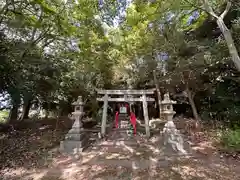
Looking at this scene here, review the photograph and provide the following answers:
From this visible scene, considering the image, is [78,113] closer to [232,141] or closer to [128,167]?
[128,167]

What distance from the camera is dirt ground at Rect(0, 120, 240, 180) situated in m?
3.85

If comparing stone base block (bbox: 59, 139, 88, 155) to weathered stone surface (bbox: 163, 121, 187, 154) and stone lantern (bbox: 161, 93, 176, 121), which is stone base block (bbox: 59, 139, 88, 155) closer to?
weathered stone surface (bbox: 163, 121, 187, 154)

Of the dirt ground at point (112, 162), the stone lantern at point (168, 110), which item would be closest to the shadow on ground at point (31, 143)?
the dirt ground at point (112, 162)

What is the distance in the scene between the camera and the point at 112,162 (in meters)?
4.48

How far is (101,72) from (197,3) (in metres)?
5.09

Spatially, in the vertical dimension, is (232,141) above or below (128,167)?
above

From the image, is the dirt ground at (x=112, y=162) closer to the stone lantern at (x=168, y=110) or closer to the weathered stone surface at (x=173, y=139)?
the weathered stone surface at (x=173, y=139)

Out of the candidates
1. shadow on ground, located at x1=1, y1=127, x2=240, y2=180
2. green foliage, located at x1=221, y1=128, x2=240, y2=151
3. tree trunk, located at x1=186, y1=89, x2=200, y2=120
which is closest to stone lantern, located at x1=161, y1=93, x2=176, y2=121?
shadow on ground, located at x1=1, y1=127, x2=240, y2=180

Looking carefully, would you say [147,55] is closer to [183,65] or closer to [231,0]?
[183,65]

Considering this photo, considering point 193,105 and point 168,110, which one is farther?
point 193,105

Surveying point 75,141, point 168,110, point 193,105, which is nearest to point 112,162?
point 75,141

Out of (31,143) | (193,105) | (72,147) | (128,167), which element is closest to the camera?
(128,167)

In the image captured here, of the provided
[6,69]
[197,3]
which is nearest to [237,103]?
[197,3]

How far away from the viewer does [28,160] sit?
4.65 meters
